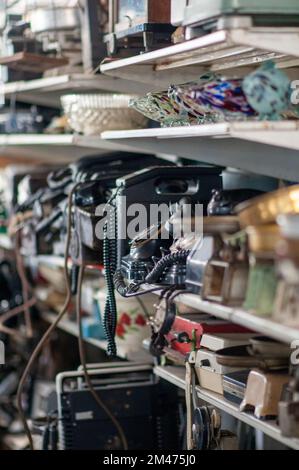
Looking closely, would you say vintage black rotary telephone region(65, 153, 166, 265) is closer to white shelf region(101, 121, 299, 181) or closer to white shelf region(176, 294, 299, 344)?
white shelf region(101, 121, 299, 181)

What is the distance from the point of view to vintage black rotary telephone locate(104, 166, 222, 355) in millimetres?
2551

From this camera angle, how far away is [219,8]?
83.6 inches


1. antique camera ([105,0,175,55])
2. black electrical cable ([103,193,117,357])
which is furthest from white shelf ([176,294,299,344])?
antique camera ([105,0,175,55])

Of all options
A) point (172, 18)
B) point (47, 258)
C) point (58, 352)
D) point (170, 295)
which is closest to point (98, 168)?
point (47, 258)

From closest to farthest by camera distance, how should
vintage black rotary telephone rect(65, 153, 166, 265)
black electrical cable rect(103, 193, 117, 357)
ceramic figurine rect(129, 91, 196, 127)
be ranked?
ceramic figurine rect(129, 91, 196, 127)
black electrical cable rect(103, 193, 117, 357)
vintage black rotary telephone rect(65, 153, 166, 265)

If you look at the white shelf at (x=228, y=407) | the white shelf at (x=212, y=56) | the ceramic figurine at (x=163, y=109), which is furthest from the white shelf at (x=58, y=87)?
the white shelf at (x=228, y=407)

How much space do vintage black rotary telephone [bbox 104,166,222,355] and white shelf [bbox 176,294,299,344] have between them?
0.36 m

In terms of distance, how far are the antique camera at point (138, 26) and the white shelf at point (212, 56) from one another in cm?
5

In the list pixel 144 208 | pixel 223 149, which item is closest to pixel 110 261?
pixel 144 208

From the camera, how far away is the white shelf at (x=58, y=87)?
3250 mm

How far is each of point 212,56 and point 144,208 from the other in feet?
1.49

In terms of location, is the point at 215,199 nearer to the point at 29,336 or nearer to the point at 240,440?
the point at 240,440

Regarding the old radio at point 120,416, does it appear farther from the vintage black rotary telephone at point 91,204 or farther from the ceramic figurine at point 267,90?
the ceramic figurine at point 267,90
